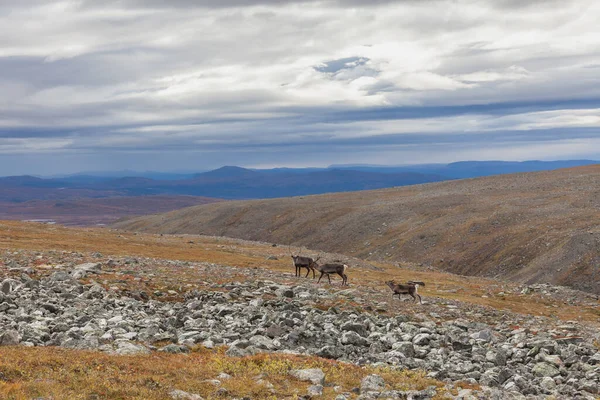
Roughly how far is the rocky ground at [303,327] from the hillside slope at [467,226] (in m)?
43.2

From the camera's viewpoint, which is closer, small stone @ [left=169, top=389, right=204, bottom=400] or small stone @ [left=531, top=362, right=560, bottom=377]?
small stone @ [left=169, top=389, right=204, bottom=400]

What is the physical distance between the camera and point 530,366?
2253 centimetres

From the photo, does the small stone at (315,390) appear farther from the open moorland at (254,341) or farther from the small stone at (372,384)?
the small stone at (372,384)

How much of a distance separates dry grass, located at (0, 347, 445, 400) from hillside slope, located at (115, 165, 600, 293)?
55617 millimetres

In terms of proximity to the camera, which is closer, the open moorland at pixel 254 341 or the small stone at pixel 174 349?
the open moorland at pixel 254 341

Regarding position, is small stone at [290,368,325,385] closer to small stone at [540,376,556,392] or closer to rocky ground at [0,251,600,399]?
rocky ground at [0,251,600,399]

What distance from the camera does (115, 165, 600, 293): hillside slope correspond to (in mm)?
76000

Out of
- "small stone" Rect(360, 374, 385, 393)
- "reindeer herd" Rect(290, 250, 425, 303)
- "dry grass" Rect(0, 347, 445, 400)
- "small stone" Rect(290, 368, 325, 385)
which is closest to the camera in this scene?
"dry grass" Rect(0, 347, 445, 400)

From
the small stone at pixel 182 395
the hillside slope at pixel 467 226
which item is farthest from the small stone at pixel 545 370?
the hillside slope at pixel 467 226

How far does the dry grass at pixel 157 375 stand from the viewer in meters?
14.6

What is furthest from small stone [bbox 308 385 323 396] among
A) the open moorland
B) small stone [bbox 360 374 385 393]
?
small stone [bbox 360 374 385 393]

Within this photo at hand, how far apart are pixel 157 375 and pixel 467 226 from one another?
9188 cm

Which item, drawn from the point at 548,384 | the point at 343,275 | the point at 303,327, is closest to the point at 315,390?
the point at 303,327

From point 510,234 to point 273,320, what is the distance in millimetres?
72254
